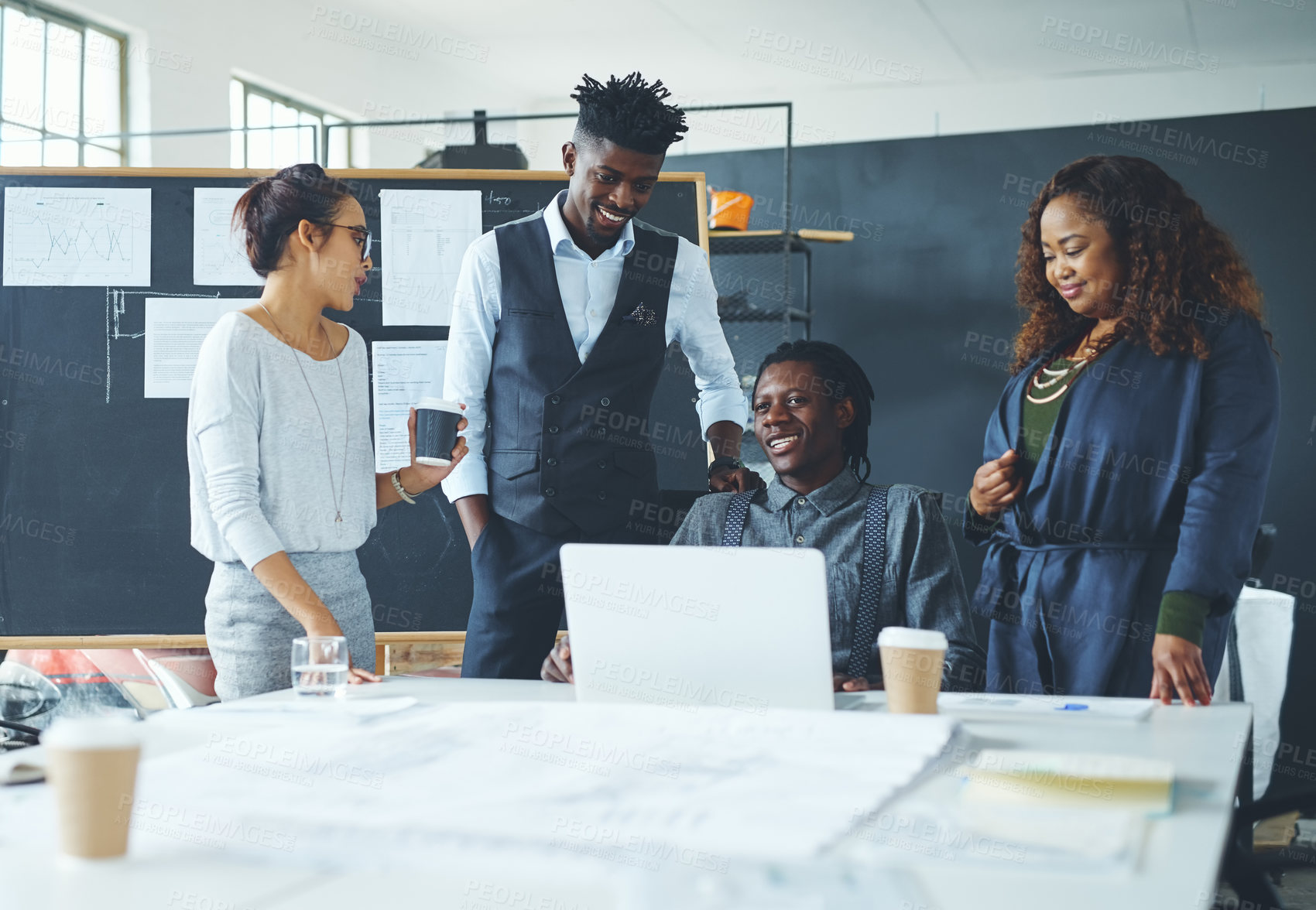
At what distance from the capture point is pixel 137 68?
4910 mm

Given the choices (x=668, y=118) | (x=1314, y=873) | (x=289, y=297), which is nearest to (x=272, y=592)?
(x=289, y=297)

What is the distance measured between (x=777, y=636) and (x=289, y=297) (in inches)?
41.1

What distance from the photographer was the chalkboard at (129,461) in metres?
2.98

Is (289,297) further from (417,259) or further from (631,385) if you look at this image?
(417,259)

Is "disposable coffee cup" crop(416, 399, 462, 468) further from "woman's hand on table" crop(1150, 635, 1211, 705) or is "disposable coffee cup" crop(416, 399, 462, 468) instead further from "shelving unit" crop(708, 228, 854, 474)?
"shelving unit" crop(708, 228, 854, 474)

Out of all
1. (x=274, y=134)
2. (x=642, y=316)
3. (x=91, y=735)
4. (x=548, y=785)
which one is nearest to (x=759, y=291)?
(x=274, y=134)

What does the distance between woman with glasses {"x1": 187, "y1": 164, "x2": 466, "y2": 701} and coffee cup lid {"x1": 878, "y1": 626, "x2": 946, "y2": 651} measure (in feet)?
2.37

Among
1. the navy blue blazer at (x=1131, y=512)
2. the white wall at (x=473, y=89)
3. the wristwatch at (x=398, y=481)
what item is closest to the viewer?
the navy blue blazer at (x=1131, y=512)

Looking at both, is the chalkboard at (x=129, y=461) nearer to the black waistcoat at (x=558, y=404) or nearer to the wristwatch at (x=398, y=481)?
the black waistcoat at (x=558, y=404)

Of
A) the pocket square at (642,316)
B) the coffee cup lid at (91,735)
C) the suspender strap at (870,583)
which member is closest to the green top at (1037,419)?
the suspender strap at (870,583)

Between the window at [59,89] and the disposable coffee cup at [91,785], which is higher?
the window at [59,89]

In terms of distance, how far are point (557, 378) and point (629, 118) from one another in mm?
487

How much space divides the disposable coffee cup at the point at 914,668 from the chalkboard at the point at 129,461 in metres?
1.80

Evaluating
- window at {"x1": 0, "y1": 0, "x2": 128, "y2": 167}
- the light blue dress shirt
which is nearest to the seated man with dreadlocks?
the light blue dress shirt
